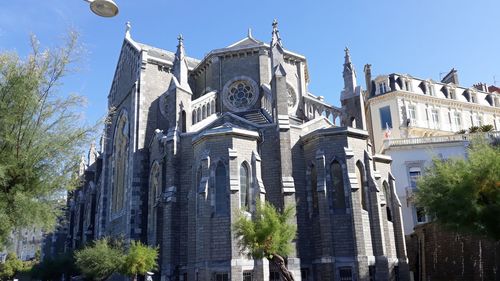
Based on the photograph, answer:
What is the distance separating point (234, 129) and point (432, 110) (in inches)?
987

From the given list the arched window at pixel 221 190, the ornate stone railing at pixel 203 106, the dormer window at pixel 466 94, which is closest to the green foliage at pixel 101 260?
the arched window at pixel 221 190

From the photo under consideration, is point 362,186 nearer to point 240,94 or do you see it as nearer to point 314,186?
point 314,186

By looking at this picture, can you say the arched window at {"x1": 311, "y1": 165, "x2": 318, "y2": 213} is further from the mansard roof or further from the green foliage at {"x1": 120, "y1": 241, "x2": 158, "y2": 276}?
the mansard roof

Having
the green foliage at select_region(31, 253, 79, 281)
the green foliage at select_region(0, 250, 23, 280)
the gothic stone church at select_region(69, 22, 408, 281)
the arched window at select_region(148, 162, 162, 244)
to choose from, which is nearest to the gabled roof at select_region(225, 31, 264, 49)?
the gothic stone church at select_region(69, 22, 408, 281)

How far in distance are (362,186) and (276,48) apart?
9.46 meters

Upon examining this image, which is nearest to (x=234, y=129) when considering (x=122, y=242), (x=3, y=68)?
(x=122, y=242)

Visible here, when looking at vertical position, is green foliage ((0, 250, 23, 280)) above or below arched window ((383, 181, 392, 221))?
below

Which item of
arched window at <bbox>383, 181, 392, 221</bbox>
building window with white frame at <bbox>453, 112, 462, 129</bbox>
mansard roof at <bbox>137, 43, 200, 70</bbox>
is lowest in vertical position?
arched window at <bbox>383, 181, 392, 221</bbox>

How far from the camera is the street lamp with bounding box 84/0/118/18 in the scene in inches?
326

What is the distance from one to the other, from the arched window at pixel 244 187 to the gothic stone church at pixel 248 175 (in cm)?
6

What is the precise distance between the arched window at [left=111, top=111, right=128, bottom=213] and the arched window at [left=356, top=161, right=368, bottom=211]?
15881 mm

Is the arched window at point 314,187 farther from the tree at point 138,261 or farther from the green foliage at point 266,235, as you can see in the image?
the tree at point 138,261

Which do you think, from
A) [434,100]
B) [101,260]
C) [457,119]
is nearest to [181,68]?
[101,260]

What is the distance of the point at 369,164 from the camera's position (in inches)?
909
